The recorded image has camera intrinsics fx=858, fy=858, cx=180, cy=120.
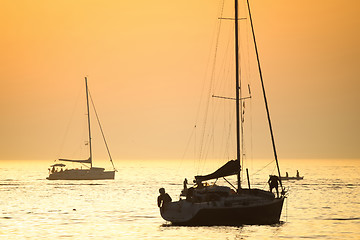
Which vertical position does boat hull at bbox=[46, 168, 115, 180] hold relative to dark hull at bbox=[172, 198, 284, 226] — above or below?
above

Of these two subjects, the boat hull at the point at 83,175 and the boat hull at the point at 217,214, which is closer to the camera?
Result: the boat hull at the point at 217,214

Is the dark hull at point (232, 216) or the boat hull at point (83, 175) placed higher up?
the boat hull at point (83, 175)

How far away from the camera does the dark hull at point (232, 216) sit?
53.7 m

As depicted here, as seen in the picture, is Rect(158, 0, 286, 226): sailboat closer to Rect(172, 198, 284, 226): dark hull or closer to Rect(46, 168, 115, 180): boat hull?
Rect(172, 198, 284, 226): dark hull

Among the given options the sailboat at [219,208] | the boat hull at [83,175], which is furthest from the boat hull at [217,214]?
the boat hull at [83,175]

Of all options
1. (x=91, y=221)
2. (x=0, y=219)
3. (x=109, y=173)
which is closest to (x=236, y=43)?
(x=91, y=221)

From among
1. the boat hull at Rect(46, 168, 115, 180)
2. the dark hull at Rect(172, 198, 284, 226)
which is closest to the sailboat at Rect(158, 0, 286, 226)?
the dark hull at Rect(172, 198, 284, 226)

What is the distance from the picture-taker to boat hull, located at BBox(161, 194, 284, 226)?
176 feet

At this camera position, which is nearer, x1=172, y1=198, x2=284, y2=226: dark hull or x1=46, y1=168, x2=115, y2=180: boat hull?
x1=172, y1=198, x2=284, y2=226: dark hull

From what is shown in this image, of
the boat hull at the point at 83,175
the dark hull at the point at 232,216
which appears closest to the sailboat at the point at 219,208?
the dark hull at the point at 232,216

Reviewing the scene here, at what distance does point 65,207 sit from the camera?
77.1 m

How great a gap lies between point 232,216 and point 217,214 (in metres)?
1.02

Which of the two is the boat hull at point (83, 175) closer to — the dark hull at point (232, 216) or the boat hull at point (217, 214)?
the boat hull at point (217, 214)

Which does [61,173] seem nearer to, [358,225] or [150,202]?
[150,202]
